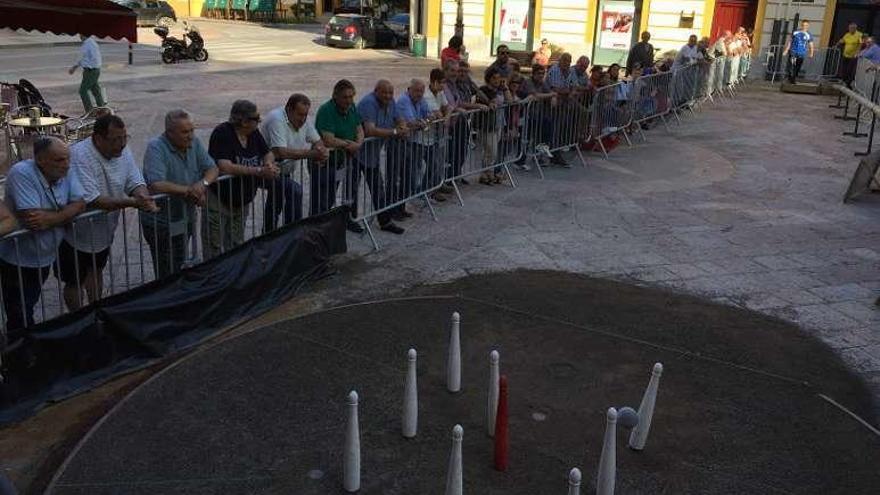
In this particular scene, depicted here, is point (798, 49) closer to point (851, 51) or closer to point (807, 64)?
point (851, 51)

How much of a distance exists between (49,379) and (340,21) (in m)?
33.9

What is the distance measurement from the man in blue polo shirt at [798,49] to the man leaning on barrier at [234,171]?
2254 centimetres

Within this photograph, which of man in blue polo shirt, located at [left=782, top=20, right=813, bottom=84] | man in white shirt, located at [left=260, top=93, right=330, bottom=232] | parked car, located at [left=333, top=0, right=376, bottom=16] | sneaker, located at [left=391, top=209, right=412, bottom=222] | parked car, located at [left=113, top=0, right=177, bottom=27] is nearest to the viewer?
man in white shirt, located at [left=260, top=93, right=330, bottom=232]

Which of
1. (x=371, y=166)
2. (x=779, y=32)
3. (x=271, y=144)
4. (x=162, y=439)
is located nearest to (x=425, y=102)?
(x=371, y=166)

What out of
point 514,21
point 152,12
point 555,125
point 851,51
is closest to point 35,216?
point 555,125

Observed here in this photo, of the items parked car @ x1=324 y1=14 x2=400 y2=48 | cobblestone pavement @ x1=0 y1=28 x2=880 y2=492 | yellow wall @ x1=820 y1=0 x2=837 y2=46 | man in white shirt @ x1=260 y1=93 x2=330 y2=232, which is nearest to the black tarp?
cobblestone pavement @ x1=0 y1=28 x2=880 y2=492

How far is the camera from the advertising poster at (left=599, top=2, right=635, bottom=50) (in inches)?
1181

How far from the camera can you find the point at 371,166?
9.12m

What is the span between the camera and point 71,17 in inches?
261

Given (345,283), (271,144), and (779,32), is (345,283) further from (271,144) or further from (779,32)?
(779,32)

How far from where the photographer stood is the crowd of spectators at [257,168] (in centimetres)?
564

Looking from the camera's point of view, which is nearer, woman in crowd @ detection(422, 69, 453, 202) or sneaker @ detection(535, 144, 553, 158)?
woman in crowd @ detection(422, 69, 453, 202)

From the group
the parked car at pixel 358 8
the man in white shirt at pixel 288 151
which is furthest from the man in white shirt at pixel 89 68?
the parked car at pixel 358 8

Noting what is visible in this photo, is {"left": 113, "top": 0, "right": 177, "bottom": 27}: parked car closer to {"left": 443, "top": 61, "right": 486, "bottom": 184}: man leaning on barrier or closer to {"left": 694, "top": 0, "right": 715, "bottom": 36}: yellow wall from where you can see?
{"left": 694, "top": 0, "right": 715, "bottom": 36}: yellow wall
